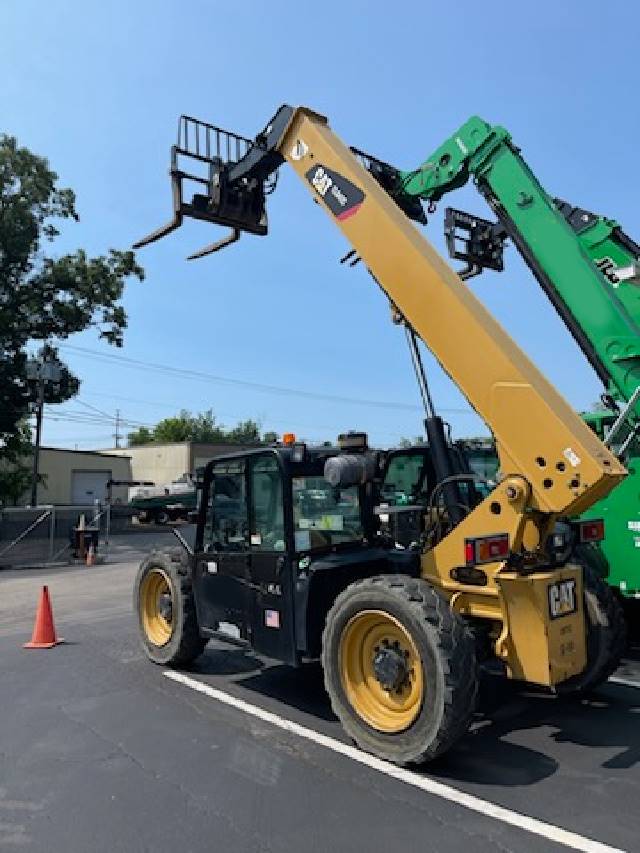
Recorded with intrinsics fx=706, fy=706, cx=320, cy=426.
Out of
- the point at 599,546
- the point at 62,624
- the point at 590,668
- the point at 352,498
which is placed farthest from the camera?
the point at 62,624

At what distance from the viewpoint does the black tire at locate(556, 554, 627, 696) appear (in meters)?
5.31

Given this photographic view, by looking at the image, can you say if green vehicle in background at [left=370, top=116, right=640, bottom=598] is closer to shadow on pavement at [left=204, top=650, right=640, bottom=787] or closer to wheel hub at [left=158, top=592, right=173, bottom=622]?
shadow on pavement at [left=204, top=650, right=640, bottom=787]

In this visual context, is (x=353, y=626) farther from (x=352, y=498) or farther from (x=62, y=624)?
(x=62, y=624)

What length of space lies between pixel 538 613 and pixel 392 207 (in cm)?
321

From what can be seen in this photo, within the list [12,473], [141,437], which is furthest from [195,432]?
[12,473]

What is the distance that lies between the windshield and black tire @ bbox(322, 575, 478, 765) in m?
0.90

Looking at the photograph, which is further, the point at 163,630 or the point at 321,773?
the point at 163,630

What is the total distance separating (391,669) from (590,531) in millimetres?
1867

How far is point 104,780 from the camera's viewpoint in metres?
4.43

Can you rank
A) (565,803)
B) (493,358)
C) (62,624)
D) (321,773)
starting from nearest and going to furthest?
(565,803) → (321,773) → (493,358) → (62,624)

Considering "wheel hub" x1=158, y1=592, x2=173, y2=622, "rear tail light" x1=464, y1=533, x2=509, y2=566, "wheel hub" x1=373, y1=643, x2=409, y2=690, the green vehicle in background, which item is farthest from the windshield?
the green vehicle in background

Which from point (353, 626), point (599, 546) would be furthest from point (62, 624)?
point (599, 546)

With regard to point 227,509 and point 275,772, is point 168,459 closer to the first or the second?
point 227,509

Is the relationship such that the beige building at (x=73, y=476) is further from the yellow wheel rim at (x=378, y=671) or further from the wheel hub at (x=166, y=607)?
the yellow wheel rim at (x=378, y=671)
